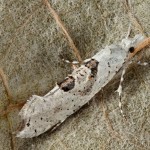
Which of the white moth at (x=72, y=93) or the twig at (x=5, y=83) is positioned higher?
the twig at (x=5, y=83)

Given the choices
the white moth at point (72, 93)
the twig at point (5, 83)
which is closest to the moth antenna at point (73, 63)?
the white moth at point (72, 93)

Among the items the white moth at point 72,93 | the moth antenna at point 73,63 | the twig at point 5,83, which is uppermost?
the twig at point 5,83

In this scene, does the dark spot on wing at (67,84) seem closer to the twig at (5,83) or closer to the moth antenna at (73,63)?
the moth antenna at (73,63)

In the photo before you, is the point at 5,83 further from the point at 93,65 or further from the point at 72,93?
the point at 93,65

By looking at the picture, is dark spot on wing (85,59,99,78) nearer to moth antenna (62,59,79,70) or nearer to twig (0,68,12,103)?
moth antenna (62,59,79,70)

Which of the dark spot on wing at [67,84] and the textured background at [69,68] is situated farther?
the dark spot on wing at [67,84]

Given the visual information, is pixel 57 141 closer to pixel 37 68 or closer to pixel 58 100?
pixel 58 100

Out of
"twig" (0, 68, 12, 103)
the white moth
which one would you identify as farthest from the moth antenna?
"twig" (0, 68, 12, 103)
